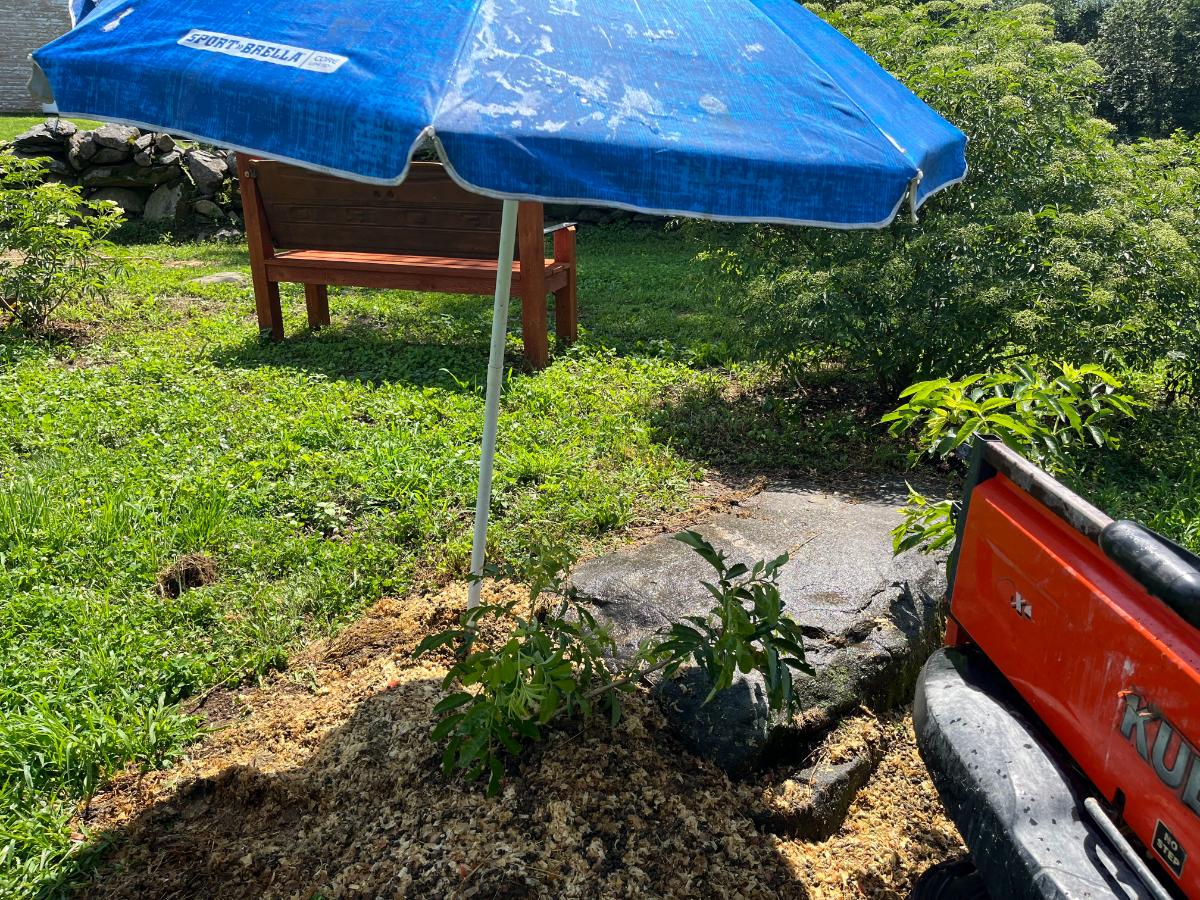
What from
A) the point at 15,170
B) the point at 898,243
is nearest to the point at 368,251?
the point at 15,170

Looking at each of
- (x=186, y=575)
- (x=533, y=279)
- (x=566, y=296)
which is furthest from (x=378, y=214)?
(x=186, y=575)

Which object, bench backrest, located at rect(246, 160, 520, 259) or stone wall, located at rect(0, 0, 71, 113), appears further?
stone wall, located at rect(0, 0, 71, 113)

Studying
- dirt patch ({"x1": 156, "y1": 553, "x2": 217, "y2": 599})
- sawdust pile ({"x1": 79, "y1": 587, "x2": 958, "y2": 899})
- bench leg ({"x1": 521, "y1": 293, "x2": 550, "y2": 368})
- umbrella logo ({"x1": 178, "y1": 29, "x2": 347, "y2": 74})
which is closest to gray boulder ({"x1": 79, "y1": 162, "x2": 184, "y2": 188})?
bench leg ({"x1": 521, "y1": 293, "x2": 550, "y2": 368})

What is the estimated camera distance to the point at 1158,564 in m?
1.48

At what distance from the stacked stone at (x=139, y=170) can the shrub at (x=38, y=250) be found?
478 cm

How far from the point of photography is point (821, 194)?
1806mm

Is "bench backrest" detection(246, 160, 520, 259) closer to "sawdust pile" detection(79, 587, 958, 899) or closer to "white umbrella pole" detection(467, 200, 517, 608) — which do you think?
"white umbrella pole" detection(467, 200, 517, 608)

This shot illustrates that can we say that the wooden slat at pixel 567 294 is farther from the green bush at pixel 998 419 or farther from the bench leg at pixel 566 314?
the green bush at pixel 998 419

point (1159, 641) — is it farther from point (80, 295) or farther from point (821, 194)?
point (80, 295)

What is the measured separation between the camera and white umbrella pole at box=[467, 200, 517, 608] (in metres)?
2.45

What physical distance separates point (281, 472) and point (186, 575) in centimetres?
92

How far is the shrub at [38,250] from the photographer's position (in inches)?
244

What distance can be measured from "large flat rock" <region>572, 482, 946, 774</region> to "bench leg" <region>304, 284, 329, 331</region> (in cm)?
402

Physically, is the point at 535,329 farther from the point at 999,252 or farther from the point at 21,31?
the point at 21,31
